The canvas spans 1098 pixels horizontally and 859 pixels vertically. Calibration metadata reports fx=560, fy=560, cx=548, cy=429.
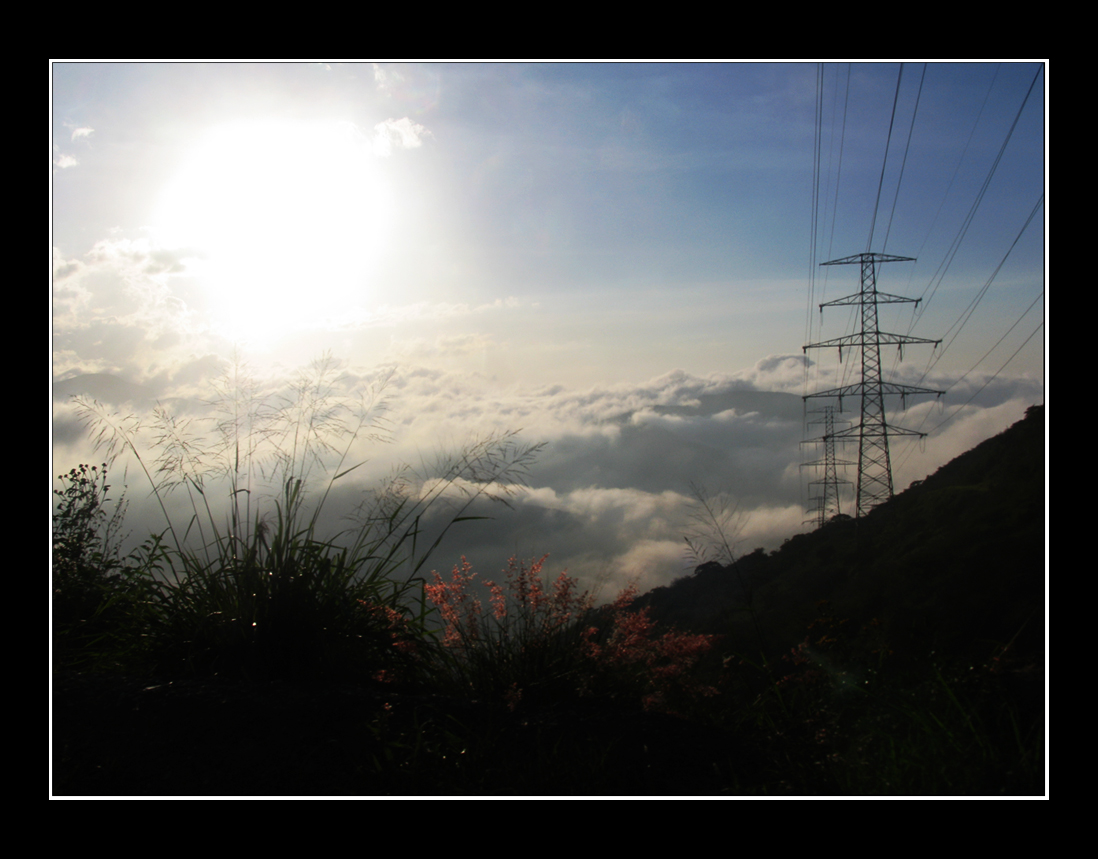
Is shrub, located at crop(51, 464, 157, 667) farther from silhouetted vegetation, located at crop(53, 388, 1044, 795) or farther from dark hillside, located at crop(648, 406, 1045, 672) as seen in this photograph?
dark hillside, located at crop(648, 406, 1045, 672)

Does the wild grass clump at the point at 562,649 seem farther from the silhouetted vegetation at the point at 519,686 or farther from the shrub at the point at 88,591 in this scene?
the shrub at the point at 88,591

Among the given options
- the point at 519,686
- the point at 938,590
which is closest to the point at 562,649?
the point at 519,686

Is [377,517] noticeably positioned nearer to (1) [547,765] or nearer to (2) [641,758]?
(1) [547,765]

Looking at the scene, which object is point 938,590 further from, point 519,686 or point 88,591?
point 88,591

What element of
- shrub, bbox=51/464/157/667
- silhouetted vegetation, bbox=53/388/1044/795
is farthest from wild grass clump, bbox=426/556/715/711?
shrub, bbox=51/464/157/667

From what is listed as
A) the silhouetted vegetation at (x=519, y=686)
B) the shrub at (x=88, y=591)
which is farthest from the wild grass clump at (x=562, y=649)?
the shrub at (x=88, y=591)

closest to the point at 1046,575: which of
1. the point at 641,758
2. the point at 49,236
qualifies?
the point at 641,758

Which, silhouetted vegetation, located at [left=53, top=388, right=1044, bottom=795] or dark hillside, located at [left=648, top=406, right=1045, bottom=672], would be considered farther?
dark hillside, located at [left=648, top=406, right=1045, bottom=672]

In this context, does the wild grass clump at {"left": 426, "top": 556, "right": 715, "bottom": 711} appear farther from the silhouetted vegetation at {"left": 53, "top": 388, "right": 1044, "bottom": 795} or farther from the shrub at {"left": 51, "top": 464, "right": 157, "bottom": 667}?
the shrub at {"left": 51, "top": 464, "right": 157, "bottom": 667}

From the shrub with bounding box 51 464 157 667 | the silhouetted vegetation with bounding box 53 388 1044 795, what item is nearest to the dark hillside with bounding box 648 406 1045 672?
the silhouetted vegetation with bounding box 53 388 1044 795
